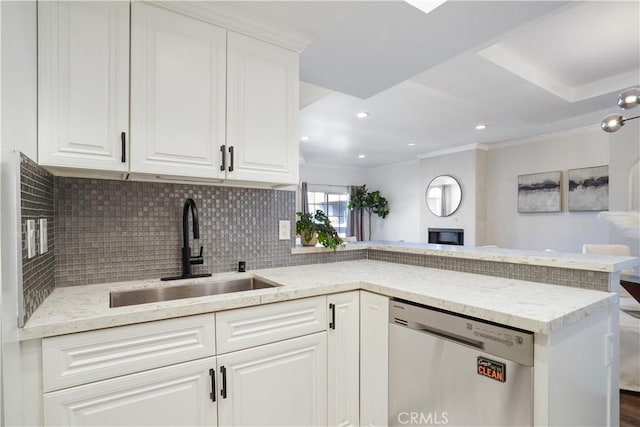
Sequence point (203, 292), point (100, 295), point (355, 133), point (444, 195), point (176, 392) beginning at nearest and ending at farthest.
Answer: point (176, 392), point (100, 295), point (203, 292), point (355, 133), point (444, 195)

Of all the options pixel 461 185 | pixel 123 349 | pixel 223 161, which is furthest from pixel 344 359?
pixel 461 185

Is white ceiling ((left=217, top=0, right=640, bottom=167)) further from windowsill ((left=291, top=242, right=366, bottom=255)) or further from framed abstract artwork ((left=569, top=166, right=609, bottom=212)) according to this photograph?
windowsill ((left=291, top=242, right=366, bottom=255))

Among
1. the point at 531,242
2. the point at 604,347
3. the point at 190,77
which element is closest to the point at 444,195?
the point at 531,242

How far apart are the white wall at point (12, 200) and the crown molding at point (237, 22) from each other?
1.96ft

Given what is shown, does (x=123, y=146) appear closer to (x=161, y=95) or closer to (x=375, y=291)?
(x=161, y=95)

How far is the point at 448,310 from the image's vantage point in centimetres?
123

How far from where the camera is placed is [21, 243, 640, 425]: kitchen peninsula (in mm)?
993

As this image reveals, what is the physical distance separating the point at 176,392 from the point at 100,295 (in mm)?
536

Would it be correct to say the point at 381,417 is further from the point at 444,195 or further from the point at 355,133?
the point at 444,195

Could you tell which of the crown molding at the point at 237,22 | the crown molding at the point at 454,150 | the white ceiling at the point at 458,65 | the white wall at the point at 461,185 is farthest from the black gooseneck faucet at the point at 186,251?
the crown molding at the point at 454,150

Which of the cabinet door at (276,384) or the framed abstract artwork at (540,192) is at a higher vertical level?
the framed abstract artwork at (540,192)

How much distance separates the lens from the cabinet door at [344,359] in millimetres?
1520

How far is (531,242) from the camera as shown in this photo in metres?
4.93

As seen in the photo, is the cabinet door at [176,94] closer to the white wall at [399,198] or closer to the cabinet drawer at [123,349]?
the cabinet drawer at [123,349]
